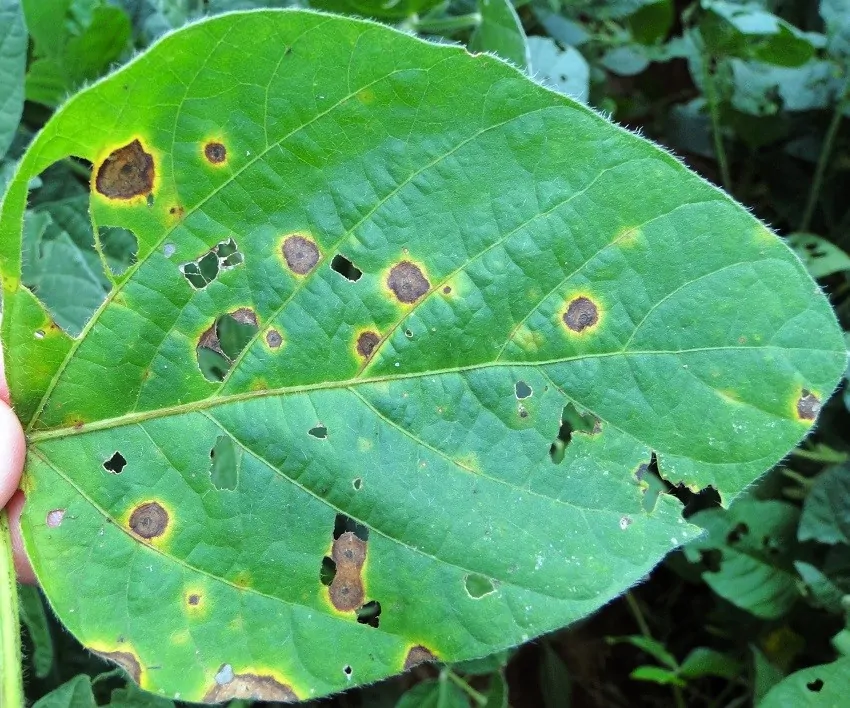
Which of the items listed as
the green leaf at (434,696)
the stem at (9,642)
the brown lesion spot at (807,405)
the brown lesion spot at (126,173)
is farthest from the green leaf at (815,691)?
the brown lesion spot at (126,173)

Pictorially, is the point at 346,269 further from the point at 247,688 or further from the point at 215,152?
the point at 247,688

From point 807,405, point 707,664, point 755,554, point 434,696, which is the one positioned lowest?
point 707,664

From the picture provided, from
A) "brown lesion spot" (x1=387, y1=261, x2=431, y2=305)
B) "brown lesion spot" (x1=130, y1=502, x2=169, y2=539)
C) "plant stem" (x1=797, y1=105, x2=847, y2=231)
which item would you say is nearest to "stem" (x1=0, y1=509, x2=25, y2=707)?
"brown lesion spot" (x1=130, y1=502, x2=169, y2=539)

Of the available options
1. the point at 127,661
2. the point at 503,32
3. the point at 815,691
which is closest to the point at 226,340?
the point at 127,661

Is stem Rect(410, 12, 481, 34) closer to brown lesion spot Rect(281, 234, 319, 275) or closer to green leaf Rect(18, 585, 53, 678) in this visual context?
brown lesion spot Rect(281, 234, 319, 275)

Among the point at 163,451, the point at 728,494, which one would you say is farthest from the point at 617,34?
the point at 163,451

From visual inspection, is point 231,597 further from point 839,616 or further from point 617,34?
point 617,34

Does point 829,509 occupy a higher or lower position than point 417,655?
lower

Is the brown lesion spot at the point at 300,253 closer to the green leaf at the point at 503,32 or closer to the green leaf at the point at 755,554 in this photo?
the green leaf at the point at 503,32
